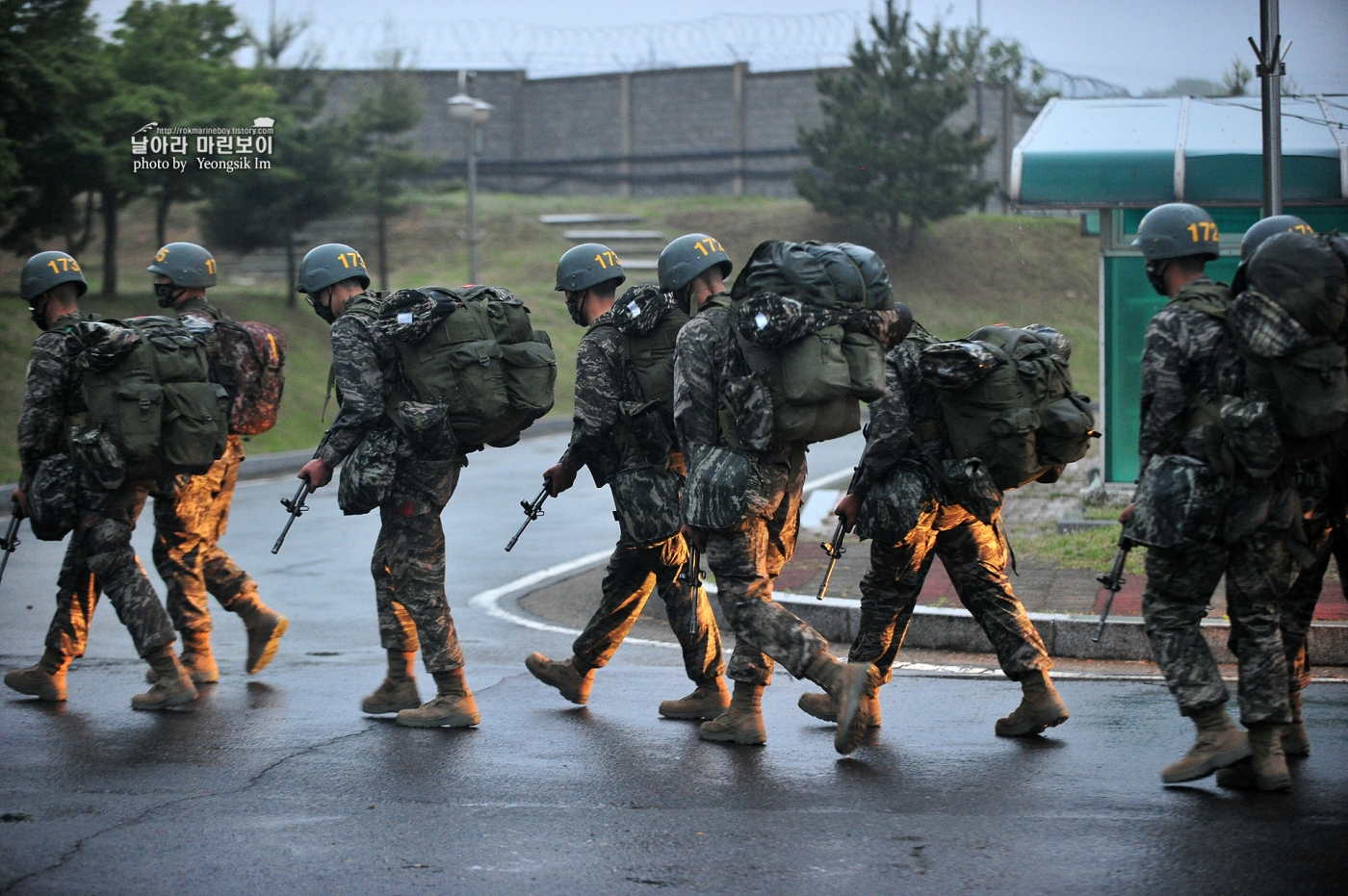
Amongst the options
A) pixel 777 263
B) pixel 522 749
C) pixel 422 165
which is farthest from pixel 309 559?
pixel 422 165

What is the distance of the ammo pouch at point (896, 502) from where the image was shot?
207 inches

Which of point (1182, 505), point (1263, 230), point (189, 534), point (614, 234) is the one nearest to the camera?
point (1182, 505)

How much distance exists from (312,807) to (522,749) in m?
0.96

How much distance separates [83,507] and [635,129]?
3456 centimetres

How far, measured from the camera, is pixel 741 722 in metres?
5.50

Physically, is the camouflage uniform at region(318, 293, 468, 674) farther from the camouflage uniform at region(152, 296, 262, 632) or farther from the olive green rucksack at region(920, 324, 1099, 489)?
the olive green rucksack at region(920, 324, 1099, 489)

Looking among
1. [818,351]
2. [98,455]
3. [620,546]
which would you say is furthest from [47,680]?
[818,351]

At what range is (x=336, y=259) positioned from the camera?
6.08 metres

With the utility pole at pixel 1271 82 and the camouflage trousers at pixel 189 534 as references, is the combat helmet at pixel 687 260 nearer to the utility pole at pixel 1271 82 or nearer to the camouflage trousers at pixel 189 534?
the camouflage trousers at pixel 189 534

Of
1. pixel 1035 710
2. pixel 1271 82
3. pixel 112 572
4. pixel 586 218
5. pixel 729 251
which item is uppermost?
pixel 586 218

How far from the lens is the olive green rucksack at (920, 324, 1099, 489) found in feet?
16.9

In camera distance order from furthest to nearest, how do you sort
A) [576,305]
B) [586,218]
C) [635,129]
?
[635,129] < [586,218] < [576,305]

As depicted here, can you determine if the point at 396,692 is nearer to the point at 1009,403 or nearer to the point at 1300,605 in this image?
the point at 1009,403

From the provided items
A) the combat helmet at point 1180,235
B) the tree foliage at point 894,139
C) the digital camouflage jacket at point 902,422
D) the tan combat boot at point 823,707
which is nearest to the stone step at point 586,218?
the tree foliage at point 894,139
